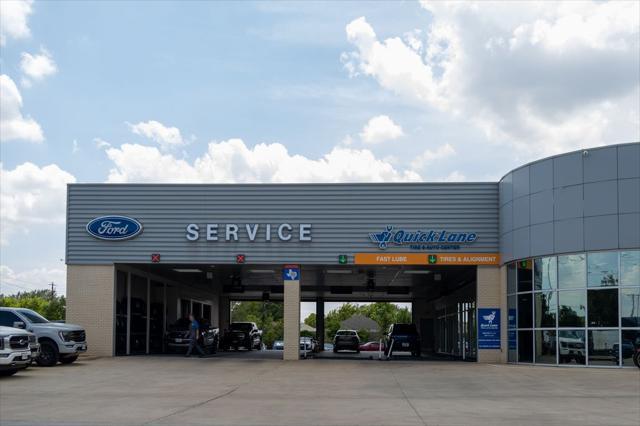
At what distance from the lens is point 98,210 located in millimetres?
31078

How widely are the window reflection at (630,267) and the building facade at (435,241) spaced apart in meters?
0.03

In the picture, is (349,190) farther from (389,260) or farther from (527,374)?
(527,374)

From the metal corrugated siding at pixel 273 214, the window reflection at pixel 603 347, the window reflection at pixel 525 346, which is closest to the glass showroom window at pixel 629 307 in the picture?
the window reflection at pixel 603 347

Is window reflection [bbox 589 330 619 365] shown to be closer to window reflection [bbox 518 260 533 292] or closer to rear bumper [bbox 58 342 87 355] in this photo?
window reflection [bbox 518 260 533 292]

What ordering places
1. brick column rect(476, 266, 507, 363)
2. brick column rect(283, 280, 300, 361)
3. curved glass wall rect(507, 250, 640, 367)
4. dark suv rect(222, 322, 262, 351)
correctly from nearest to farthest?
curved glass wall rect(507, 250, 640, 367), brick column rect(476, 266, 507, 363), brick column rect(283, 280, 300, 361), dark suv rect(222, 322, 262, 351)

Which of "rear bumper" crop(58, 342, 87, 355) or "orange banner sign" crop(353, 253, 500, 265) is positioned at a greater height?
"orange banner sign" crop(353, 253, 500, 265)

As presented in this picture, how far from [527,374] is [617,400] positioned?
22.2ft

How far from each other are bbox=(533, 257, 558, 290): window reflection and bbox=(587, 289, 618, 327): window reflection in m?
1.34

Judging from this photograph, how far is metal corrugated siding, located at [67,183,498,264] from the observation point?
30.0 metres

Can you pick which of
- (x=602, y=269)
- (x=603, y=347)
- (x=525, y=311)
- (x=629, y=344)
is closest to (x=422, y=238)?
(x=525, y=311)

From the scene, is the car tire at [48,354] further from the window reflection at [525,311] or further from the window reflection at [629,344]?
the window reflection at [629,344]

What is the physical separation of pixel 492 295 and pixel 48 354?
1516cm

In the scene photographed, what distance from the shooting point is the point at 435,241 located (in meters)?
30.0

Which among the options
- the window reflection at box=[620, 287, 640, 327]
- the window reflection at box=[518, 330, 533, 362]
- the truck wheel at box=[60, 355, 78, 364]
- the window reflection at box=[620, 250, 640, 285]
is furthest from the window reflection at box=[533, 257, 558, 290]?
the truck wheel at box=[60, 355, 78, 364]
